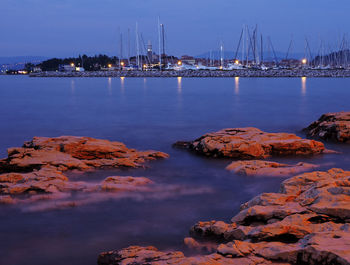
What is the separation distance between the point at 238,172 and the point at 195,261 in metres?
4.92

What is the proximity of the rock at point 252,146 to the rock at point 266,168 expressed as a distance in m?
1.01

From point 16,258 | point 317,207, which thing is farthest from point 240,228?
point 16,258

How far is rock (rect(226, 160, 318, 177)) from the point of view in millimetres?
8930

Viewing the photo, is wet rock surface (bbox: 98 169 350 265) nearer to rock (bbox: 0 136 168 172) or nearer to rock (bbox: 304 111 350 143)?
rock (bbox: 0 136 168 172)

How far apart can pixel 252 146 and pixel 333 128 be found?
156 inches

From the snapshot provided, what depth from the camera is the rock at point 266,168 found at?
893 cm

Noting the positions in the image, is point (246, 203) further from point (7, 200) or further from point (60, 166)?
point (60, 166)

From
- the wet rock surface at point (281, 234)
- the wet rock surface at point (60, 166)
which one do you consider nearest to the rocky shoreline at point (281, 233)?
the wet rock surface at point (281, 234)

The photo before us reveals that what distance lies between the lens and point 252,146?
10.8 metres

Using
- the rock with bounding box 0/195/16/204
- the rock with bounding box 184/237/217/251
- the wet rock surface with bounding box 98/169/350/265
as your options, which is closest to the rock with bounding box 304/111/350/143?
the wet rock surface with bounding box 98/169/350/265

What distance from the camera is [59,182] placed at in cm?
790

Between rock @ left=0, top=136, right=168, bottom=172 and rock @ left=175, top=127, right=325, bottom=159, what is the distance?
3.98ft

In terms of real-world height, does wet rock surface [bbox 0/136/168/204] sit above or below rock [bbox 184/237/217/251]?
above

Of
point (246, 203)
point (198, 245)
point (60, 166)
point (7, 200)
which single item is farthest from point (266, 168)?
point (7, 200)
